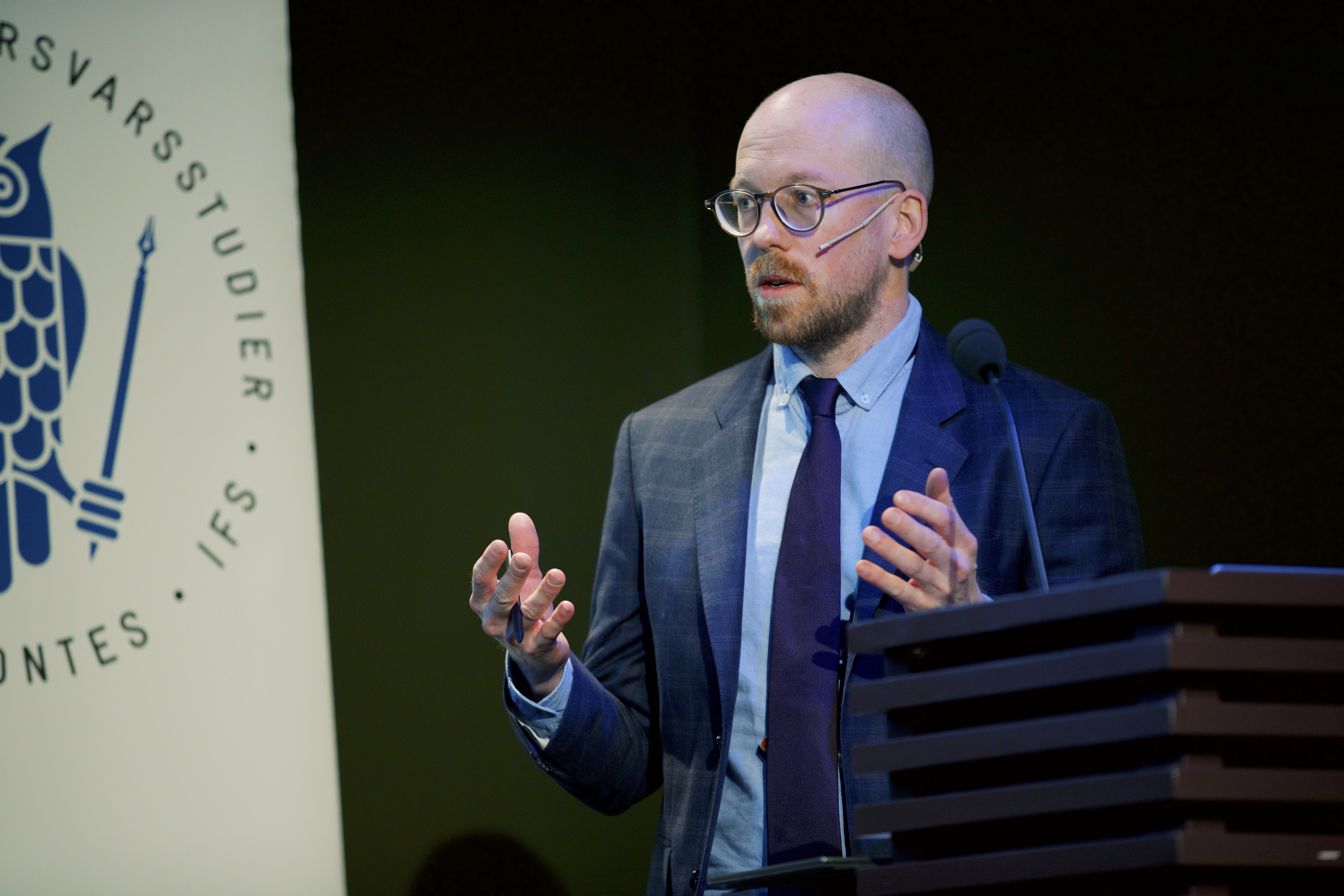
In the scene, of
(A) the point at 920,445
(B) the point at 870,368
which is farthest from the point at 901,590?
(B) the point at 870,368

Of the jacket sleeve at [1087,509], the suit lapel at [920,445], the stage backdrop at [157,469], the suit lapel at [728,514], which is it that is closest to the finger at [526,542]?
the suit lapel at [728,514]

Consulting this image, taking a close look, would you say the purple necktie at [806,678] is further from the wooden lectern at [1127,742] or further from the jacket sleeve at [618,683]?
the wooden lectern at [1127,742]

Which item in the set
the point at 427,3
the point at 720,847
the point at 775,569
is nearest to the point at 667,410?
the point at 775,569

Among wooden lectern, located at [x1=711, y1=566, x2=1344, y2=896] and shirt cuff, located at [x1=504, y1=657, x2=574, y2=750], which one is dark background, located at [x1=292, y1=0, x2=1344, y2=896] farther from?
wooden lectern, located at [x1=711, y1=566, x2=1344, y2=896]

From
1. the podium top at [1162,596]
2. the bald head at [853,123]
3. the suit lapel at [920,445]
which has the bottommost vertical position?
the podium top at [1162,596]

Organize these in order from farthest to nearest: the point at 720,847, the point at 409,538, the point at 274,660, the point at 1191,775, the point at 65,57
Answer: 1. the point at 409,538
2. the point at 274,660
3. the point at 65,57
4. the point at 720,847
5. the point at 1191,775

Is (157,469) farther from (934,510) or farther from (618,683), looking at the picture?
(934,510)

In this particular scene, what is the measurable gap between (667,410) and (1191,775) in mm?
1257

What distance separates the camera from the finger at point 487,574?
4.57 feet

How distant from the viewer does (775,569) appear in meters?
1.66

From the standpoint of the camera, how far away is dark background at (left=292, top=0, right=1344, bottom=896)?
2043mm

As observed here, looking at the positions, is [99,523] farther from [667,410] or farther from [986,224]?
[986,224]

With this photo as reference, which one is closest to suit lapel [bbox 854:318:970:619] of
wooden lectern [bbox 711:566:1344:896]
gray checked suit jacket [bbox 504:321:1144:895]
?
gray checked suit jacket [bbox 504:321:1144:895]

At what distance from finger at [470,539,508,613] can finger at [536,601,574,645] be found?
9cm
